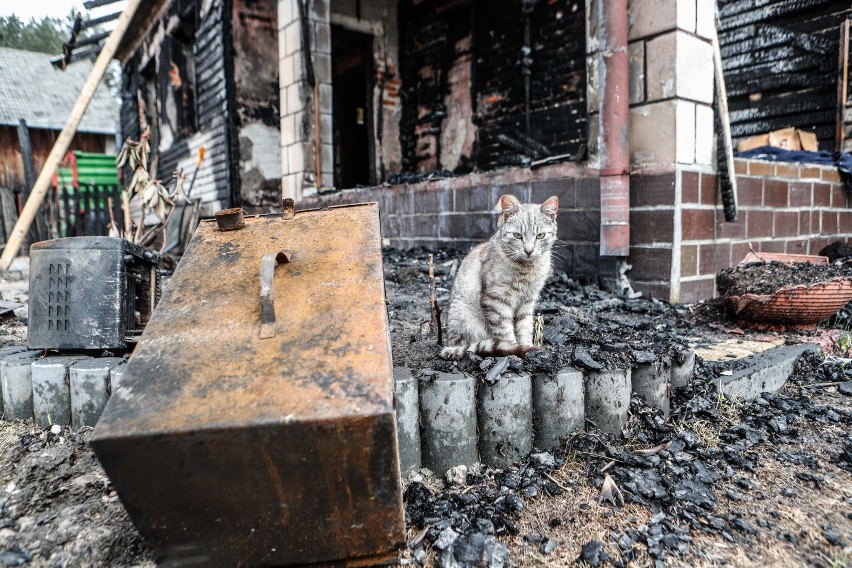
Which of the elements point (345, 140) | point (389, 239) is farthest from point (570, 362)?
point (345, 140)

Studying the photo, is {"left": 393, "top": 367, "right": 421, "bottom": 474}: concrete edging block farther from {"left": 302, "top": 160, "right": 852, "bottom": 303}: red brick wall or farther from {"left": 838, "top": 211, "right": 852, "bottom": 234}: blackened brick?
{"left": 838, "top": 211, "right": 852, "bottom": 234}: blackened brick

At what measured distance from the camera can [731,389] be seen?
2.55 m

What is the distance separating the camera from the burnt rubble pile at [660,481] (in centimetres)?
165

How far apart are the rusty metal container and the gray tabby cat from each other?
1.27 meters

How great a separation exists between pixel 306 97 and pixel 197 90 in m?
3.72

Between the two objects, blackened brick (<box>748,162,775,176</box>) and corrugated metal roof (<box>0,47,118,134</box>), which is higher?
corrugated metal roof (<box>0,47,118,134</box>)

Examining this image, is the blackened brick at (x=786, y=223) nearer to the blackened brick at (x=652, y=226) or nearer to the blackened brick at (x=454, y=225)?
the blackened brick at (x=652, y=226)

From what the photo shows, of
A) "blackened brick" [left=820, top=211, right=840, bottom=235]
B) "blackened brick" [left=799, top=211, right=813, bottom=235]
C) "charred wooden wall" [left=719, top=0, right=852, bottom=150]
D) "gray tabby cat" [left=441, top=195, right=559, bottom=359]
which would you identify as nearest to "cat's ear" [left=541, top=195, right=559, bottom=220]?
"gray tabby cat" [left=441, top=195, right=559, bottom=359]

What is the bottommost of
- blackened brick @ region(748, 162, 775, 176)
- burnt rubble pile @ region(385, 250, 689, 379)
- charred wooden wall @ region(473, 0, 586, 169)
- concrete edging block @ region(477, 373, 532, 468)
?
concrete edging block @ region(477, 373, 532, 468)

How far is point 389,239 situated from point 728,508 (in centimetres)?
584

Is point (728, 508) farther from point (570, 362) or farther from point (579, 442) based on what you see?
point (570, 362)

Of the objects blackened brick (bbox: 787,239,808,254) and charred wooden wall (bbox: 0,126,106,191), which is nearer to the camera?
blackened brick (bbox: 787,239,808,254)

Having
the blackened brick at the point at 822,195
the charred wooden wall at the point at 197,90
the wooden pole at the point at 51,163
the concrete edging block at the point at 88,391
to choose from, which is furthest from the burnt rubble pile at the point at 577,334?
the charred wooden wall at the point at 197,90

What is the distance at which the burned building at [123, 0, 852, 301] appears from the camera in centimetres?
416
